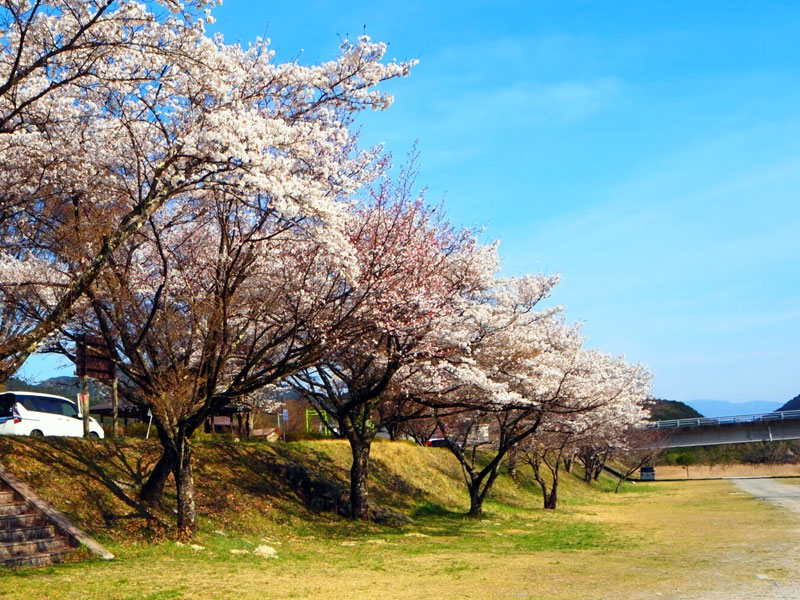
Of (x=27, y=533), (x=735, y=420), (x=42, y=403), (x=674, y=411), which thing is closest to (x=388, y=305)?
(x=27, y=533)

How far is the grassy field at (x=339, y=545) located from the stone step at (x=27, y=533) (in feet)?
3.52

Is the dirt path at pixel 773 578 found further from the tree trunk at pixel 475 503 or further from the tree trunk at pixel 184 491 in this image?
the tree trunk at pixel 475 503

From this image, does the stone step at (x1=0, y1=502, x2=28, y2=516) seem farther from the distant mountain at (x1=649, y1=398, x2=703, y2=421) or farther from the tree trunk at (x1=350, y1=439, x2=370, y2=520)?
the distant mountain at (x1=649, y1=398, x2=703, y2=421)

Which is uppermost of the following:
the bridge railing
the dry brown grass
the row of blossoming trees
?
the row of blossoming trees

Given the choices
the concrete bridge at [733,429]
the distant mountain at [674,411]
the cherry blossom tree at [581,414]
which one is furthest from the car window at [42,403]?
the distant mountain at [674,411]

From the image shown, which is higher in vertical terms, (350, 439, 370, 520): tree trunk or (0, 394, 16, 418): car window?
(0, 394, 16, 418): car window

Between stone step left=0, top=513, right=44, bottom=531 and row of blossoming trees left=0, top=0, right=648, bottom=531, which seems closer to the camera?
row of blossoming trees left=0, top=0, right=648, bottom=531

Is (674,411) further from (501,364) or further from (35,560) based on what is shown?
(35,560)

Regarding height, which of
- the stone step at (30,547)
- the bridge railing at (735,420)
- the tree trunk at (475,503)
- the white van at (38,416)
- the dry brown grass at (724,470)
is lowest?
the dry brown grass at (724,470)

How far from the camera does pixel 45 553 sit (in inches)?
449

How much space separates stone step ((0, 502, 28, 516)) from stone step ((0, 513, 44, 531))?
0.13 metres

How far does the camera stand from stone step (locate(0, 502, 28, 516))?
1208 cm

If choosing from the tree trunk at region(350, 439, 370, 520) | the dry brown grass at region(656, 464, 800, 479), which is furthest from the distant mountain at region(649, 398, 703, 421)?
the tree trunk at region(350, 439, 370, 520)

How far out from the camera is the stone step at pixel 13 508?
39.6 feet
